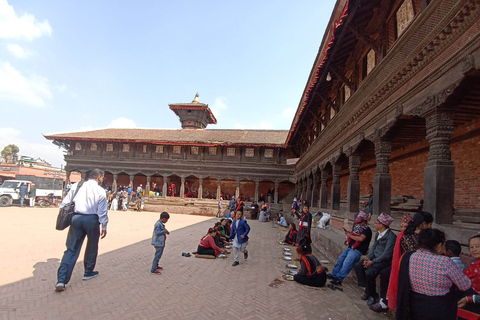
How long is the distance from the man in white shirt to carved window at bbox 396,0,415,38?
7.10 meters

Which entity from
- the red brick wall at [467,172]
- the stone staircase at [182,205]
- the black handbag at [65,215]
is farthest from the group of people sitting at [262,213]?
the black handbag at [65,215]

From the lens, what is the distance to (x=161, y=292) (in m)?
4.31

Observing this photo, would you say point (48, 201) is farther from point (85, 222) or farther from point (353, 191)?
point (353, 191)

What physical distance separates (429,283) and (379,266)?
5.78 ft

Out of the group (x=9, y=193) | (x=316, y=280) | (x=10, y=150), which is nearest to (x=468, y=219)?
(x=316, y=280)

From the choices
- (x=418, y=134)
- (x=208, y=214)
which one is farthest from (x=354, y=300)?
(x=208, y=214)

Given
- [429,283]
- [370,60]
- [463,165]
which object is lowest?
[429,283]

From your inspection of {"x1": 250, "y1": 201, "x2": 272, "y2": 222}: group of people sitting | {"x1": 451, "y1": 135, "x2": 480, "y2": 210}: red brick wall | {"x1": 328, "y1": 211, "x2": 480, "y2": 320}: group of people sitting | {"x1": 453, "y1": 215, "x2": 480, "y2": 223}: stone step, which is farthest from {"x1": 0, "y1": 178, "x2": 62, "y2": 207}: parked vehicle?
{"x1": 451, "y1": 135, "x2": 480, "y2": 210}: red brick wall

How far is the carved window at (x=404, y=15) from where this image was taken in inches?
224

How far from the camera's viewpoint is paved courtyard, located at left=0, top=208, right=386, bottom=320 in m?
3.57

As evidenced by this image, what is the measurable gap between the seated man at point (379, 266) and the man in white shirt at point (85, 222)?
4.68m

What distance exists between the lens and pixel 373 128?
7035 mm

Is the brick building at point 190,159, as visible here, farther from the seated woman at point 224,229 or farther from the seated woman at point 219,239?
the seated woman at point 219,239

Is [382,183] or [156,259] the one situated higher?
[382,183]
